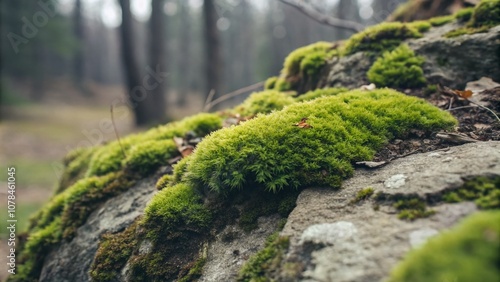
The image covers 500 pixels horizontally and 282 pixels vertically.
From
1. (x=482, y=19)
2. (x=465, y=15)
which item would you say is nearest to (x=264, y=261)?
(x=482, y=19)

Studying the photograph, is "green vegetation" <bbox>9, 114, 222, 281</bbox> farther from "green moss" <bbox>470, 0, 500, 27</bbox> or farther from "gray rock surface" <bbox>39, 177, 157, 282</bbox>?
"green moss" <bbox>470, 0, 500, 27</bbox>

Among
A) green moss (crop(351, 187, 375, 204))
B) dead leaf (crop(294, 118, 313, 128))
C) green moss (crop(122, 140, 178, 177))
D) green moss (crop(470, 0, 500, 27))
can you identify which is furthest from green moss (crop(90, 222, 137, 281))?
green moss (crop(470, 0, 500, 27))

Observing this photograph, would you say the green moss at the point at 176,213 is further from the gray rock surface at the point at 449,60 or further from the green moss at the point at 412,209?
the gray rock surface at the point at 449,60

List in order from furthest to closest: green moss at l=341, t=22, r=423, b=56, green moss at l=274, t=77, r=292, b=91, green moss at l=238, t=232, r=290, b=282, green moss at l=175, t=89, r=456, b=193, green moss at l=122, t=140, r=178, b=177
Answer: green moss at l=274, t=77, r=292, b=91, green moss at l=341, t=22, r=423, b=56, green moss at l=122, t=140, r=178, b=177, green moss at l=175, t=89, r=456, b=193, green moss at l=238, t=232, r=290, b=282

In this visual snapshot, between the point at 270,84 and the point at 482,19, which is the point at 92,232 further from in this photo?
the point at 482,19

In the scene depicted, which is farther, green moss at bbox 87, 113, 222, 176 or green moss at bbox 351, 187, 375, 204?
green moss at bbox 87, 113, 222, 176

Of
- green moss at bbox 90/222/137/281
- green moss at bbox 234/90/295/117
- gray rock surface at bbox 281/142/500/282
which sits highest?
green moss at bbox 234/90/295/117

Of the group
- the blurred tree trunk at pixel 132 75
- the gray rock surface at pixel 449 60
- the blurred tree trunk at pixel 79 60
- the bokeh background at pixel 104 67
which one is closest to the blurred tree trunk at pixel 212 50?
the bokeh background at pixel 104 67
